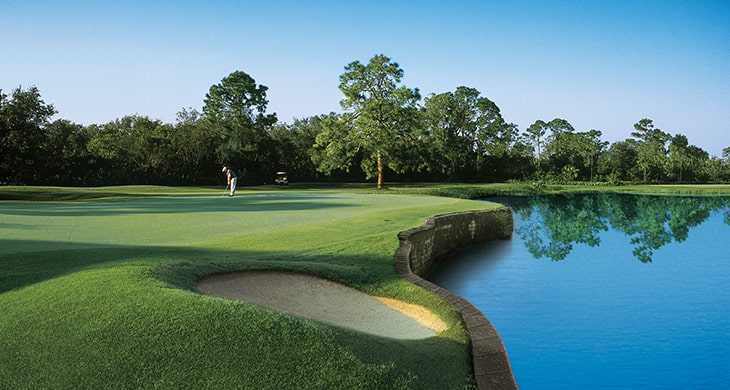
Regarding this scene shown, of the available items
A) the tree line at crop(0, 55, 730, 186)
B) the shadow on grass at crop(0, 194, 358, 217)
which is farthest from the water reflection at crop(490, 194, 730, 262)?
the tree line at crop(0, 55, 730, 186)

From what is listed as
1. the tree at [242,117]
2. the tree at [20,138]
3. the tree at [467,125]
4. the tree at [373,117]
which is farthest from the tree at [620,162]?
the tree at [20,138]

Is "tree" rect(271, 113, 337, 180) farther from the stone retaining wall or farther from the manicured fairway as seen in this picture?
Result: the manicured fairway

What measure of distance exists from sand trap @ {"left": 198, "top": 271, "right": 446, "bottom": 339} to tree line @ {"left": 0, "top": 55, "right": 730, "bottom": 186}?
3153cm

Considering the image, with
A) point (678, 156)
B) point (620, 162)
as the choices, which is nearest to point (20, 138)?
point (620, 162)

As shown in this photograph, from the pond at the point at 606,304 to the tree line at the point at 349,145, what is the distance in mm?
22596

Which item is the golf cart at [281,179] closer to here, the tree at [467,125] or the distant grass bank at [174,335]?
the tree at [467,125]

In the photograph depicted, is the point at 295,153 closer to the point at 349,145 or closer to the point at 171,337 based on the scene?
the point at 349,145

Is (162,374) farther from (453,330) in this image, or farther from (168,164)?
(168,164)

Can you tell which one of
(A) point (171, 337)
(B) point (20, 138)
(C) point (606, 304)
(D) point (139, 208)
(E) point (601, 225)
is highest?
(B) point (20, 138)

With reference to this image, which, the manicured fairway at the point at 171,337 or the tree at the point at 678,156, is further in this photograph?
the tree at the point at 678,156

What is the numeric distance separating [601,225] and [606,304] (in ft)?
45.0

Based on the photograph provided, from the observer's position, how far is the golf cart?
45.5 meters

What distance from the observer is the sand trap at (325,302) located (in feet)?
17.1

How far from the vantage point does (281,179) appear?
46.8 metres
